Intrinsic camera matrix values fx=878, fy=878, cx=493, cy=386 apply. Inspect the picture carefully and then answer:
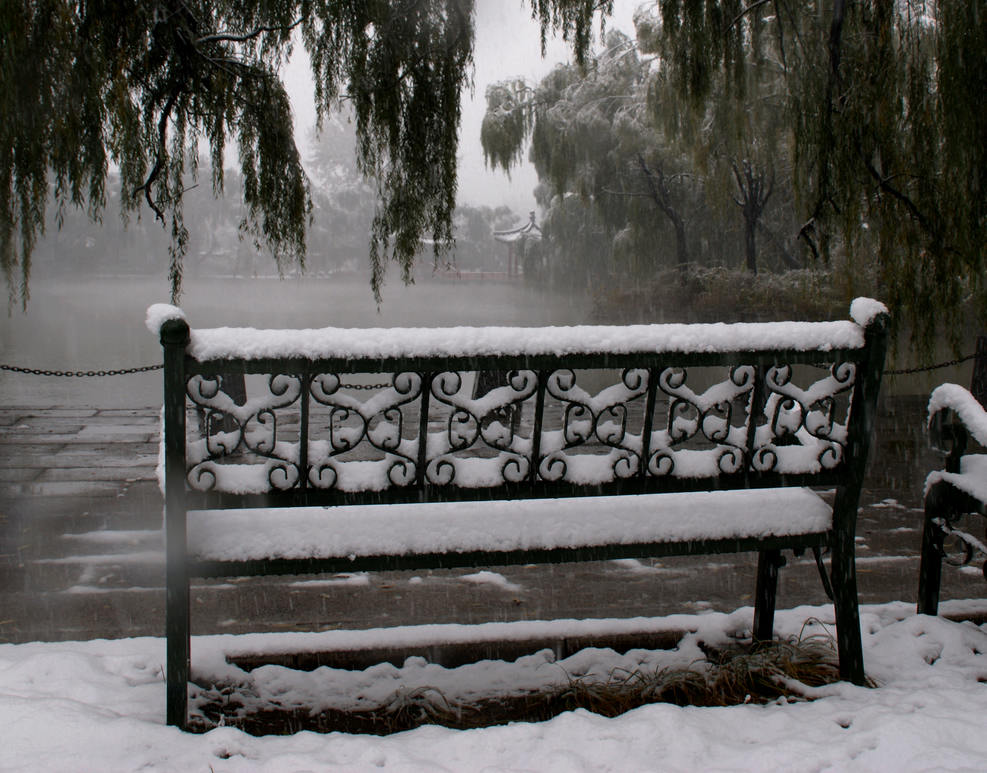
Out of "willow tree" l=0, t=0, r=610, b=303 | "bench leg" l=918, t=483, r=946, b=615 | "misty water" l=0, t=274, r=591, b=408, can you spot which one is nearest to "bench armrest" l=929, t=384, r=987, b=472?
"bench leg" l=918, t=483, r=946, b=615

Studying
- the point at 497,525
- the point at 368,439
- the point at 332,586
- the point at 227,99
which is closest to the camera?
the point at 368,439

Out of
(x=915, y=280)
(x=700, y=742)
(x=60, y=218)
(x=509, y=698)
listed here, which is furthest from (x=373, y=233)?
(x=700, y=742)

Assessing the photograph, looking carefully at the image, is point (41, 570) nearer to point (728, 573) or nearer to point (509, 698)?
point (509, 698)

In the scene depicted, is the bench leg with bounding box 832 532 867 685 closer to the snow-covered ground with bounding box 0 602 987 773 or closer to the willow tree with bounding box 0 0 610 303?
the snow-covered ground with bounding box 0 602 987 773

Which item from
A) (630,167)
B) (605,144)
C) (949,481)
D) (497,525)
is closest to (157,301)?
(630,167)

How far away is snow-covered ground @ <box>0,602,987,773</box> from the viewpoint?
5.80 ft

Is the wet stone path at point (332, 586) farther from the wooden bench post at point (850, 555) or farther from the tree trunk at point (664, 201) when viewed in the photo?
the tree trunk at point (664, 201)

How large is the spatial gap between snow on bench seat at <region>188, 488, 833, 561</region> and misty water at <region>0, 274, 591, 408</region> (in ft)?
23.5

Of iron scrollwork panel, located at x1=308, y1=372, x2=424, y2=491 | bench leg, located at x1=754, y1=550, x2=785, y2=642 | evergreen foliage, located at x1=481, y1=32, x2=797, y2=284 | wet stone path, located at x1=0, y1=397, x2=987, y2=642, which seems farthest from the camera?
evergreen foliage, located at x1=481, y1=32, x2=797, y2=284

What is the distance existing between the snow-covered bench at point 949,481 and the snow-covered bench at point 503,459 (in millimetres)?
464

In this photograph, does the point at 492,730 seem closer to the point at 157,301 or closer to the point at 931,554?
the point at 931,554

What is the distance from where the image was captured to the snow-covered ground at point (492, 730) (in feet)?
5.80

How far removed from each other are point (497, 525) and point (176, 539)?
74cm

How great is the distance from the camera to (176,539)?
1.96m
